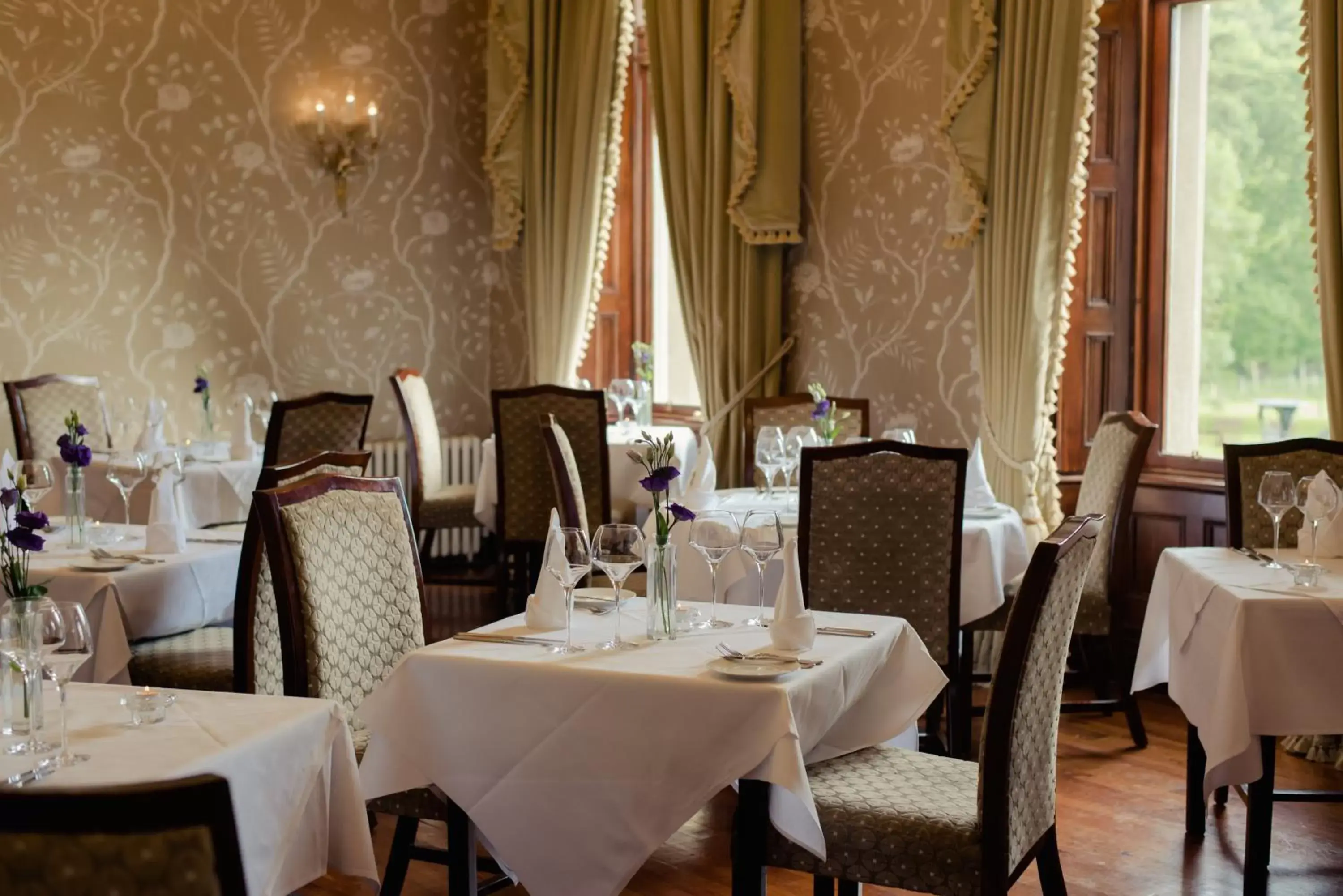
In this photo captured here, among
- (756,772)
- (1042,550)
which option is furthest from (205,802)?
(1042,550)

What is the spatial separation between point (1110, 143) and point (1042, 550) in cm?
355

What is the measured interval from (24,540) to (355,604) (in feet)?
2.72

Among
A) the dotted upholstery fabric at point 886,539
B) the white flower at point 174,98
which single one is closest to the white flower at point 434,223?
the white flower at point 174,98

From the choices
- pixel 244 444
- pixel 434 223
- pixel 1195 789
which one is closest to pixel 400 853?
pixel 1195 789

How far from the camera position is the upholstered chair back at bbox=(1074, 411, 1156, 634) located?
4527mm

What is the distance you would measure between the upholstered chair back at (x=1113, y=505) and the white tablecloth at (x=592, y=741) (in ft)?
6.64

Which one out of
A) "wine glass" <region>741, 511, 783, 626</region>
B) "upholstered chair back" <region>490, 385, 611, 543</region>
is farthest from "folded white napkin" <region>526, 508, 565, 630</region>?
"upholstered chair back" <region>490, 385, 611, 543</region>

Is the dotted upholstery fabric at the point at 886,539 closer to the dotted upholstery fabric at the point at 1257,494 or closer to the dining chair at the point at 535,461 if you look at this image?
the dotted upholstery fabric at the point at 1257,494

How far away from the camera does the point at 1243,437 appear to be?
542cm

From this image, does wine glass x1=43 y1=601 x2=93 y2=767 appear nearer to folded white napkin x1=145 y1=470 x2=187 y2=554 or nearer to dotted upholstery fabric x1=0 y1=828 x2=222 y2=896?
dotted upholstery fabric x1=0 y1=828 x2=222 y2=896

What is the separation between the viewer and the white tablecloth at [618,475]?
607 centimetres

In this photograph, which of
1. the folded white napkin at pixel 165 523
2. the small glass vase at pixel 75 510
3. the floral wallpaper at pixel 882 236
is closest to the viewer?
the folded white napkin at pixel 165 523

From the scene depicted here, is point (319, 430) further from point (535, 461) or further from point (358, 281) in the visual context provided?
point (358, 281)

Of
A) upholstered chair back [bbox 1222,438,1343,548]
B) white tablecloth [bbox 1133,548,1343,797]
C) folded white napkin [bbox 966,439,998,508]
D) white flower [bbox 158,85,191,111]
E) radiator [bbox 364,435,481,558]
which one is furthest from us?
radiator [bbox 364,435,481,558]
